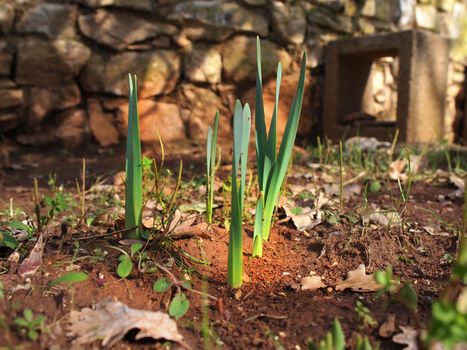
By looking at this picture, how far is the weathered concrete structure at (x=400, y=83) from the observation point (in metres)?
3.42

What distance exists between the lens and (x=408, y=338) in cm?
93

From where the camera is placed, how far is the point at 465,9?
4.82 meters

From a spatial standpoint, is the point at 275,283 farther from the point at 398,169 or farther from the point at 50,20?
the point at 50,20

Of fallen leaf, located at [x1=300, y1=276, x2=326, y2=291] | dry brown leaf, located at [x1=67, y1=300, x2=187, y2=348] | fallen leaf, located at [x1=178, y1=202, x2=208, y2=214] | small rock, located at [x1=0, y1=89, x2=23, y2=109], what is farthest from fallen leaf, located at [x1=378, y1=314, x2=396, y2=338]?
small rock, located at [x1=0, y1=89, x2=23, y2=109]

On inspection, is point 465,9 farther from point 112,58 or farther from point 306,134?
point 112,58

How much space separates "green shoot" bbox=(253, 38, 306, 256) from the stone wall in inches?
62.9

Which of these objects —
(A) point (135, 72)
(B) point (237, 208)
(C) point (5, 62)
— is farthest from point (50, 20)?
(B) point (237, 208)

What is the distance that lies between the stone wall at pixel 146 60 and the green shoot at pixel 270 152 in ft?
5.24

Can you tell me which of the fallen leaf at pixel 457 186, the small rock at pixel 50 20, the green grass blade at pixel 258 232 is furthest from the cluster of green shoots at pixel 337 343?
the small rock at pixel 50 20

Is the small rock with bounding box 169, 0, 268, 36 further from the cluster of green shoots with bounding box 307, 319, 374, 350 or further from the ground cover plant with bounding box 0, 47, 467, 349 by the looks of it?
the cluster of green shoots with bounding box 307, 319, 374, 350

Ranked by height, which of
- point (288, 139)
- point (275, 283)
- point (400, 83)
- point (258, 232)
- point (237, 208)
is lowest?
point (275, 283)

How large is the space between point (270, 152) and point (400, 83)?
247 centimetres

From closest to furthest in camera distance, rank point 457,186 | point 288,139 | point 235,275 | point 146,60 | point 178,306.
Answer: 1. point 178,306
2. point 235,275
3. point 288,139
4. point 457,186
5. point 146,60

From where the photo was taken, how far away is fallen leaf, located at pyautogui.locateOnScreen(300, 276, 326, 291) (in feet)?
4.01
